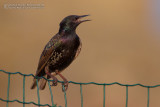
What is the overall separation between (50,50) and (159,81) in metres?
1.70

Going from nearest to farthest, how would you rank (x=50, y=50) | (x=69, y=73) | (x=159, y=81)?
(x=50, y=50) < (x=69, y=73) < (x=159, y=81)

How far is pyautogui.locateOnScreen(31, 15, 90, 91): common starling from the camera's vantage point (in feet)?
10.1

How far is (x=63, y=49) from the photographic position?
3.08 meters

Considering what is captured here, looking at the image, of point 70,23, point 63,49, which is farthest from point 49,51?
point 70,23

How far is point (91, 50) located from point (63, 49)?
52.2 inches

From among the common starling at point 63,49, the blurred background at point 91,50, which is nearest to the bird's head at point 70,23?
the common starling at point 63,49

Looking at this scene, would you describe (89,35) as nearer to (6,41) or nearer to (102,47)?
(102,47)

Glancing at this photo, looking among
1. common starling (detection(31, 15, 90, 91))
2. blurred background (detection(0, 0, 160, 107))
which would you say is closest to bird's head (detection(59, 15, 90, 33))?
common starling (detection(31, 15, 90, 91))

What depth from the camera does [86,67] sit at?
4.27 metres

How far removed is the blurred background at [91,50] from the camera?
404 centimetres

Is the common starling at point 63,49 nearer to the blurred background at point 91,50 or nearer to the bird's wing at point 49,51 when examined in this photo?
the bird's wing at point 49,51

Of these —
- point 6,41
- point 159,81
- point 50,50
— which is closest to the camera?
point 50,50

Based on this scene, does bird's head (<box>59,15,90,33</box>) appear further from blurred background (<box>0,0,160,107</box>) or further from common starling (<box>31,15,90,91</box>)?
blurred background (<box>0,0,160,107</box>)

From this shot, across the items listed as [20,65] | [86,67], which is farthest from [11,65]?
[86,67]
